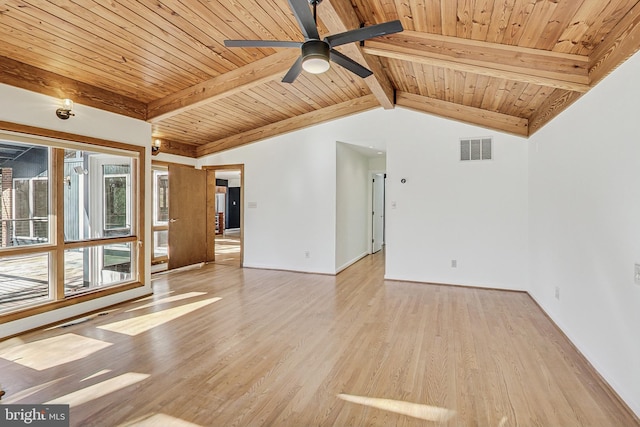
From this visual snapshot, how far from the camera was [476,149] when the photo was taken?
16.6 ft

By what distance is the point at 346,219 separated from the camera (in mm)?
6578

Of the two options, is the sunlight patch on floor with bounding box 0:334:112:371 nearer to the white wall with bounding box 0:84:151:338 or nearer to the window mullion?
the white wall with bounding box 0:84:151:338

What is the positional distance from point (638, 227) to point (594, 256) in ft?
2.29

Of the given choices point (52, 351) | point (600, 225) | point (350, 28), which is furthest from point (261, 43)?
point (52, 351)

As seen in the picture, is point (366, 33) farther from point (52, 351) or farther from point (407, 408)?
point (52, 351)

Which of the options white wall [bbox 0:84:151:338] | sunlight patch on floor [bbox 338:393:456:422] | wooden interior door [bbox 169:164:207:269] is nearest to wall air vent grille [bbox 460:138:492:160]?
sunlight patch on floor [bbox 338:393:456:422]

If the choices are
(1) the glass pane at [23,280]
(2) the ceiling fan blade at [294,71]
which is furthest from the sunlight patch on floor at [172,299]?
(2) the ceiling fan blade at [294,71]

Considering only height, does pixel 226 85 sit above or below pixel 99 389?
above

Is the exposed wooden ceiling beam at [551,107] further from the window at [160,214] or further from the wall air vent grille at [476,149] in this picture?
the window at [160,214]

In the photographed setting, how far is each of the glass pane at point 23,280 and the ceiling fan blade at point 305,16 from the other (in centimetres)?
354

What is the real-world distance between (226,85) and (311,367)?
3372 mm

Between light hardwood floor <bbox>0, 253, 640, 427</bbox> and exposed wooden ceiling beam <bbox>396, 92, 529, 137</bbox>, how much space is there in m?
2.50

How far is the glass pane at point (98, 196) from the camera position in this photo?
385 cm

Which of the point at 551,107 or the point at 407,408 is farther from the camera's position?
the point at 551,107
